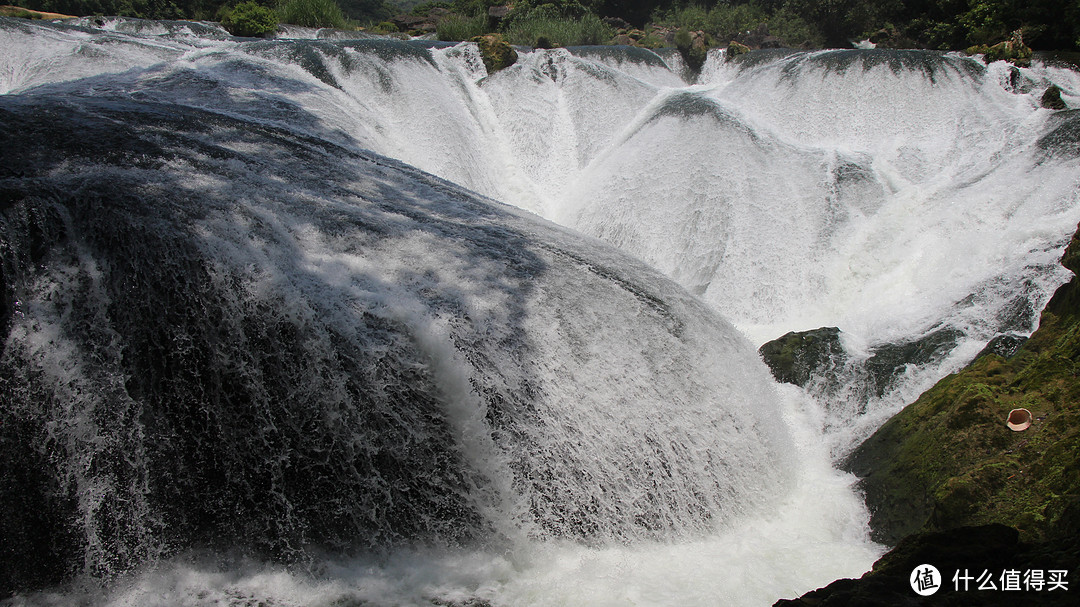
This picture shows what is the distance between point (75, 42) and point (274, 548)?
8461 mm

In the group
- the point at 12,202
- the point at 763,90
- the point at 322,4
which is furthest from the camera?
the point at 322,4

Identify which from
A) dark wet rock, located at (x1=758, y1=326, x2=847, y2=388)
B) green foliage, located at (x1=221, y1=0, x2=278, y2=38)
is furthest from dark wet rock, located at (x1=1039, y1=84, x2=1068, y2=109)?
green foliage, located at (x1=221, y1=0, x2=278, y2=38)

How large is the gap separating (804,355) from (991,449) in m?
1.98

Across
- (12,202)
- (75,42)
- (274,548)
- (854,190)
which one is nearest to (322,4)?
(75,42)

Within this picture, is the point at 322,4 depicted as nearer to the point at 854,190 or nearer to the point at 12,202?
the point at 854,190

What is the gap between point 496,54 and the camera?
10148mm

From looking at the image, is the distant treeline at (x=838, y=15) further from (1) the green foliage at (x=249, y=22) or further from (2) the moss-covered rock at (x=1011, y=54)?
(1) the green foliage at (x=249, y=22)

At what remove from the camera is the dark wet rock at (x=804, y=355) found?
5.15 metres

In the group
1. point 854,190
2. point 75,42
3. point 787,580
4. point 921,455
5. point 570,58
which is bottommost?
point 787,580

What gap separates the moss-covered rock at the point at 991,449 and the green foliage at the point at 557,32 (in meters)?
11.1

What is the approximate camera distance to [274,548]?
2.99m

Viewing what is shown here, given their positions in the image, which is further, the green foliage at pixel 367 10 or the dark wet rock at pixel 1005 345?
the green foliage at pixel 367 10

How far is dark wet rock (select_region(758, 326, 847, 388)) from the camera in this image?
16.9ft

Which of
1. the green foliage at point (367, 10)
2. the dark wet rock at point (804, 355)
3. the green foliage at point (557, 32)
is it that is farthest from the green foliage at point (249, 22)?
the green foliage at point (367, 10)
